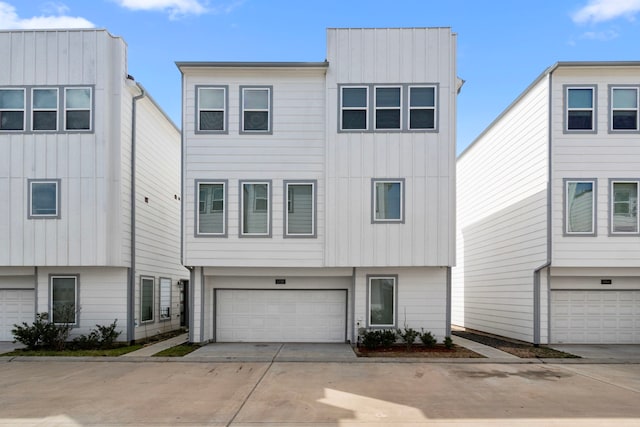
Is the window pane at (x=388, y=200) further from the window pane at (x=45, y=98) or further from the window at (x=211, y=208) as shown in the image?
the window pane at (x=45, y=98)

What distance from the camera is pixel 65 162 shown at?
1459 centimetres

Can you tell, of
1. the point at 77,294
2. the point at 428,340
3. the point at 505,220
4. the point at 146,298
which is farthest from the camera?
the point at 505,220

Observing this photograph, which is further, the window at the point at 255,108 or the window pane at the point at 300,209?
the window at the point at 255,108

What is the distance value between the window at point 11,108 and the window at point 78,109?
133 cm

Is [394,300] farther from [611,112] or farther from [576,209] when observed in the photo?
[611,112]

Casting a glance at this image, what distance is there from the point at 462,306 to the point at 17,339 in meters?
16.3

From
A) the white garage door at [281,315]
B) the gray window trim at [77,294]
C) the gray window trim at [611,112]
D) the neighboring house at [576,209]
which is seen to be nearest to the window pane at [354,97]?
the neighboring house at [576,209]

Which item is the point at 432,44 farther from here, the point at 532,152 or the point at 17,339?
Result: the point at 17,339

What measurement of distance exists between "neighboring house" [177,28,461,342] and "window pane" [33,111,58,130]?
3.72 meters

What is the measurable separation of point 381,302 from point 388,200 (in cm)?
302

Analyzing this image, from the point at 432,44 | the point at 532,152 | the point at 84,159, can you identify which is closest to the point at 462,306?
the point at 532,152

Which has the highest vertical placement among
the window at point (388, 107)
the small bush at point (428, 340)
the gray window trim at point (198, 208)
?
the window at point (388, 107)

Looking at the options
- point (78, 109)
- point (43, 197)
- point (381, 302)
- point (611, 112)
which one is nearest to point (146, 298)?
point (43, 197)

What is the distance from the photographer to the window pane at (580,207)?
14711 millimetres
